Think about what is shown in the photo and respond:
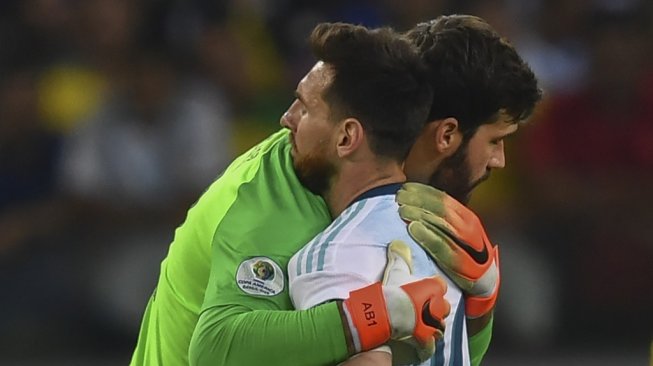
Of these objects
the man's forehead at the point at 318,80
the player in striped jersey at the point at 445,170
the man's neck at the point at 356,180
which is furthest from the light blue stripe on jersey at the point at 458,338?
the man's forehead at the point at 318,80

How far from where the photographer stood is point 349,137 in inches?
100

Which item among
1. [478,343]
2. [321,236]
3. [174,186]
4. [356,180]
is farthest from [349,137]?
[174,186]

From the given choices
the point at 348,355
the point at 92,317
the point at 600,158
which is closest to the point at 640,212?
the point at 600,158

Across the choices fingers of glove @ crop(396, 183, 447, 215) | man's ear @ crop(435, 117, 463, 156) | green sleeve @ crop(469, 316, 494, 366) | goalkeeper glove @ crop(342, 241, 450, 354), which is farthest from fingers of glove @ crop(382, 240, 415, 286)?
green sleeve @ crop(469, 316, 494, 366)

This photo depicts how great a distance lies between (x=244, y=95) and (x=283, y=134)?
3.58m

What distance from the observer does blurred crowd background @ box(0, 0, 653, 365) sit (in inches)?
233

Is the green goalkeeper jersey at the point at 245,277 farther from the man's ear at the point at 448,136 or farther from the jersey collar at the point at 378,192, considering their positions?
the man's ear at the point at 448,136

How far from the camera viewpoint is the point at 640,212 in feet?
20.0

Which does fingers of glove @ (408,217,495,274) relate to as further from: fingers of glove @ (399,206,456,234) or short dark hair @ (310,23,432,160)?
short dark hair @ (310,23,432,160)

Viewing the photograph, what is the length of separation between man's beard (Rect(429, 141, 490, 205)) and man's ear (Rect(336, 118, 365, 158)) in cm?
24

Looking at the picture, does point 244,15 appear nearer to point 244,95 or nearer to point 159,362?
point 244,95

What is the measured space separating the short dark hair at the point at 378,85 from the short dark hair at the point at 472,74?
0.25 ft

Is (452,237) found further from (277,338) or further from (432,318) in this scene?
(277,338)

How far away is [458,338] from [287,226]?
367 mm
